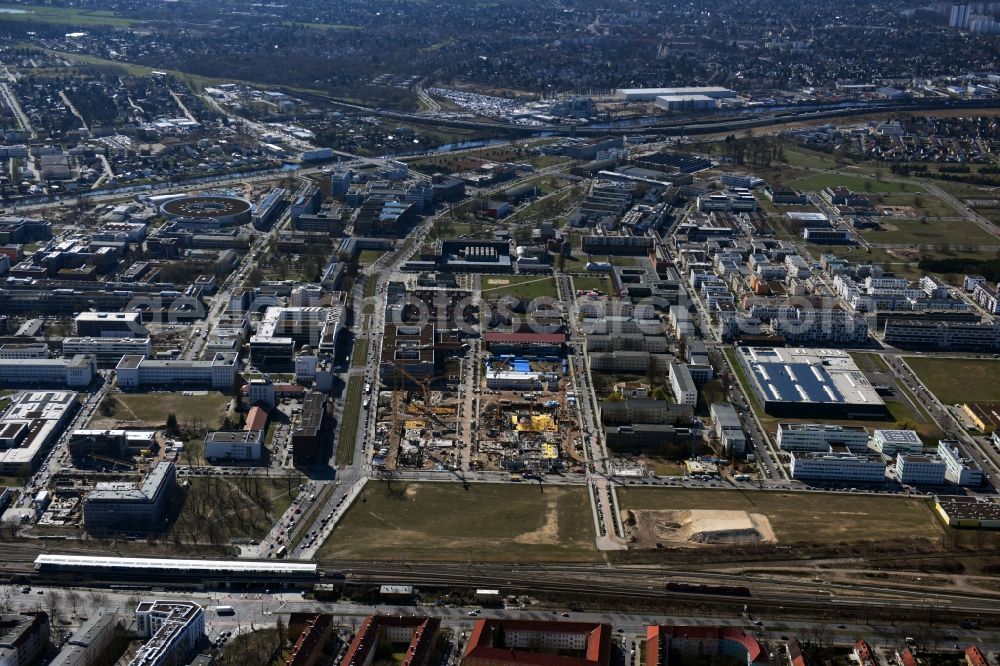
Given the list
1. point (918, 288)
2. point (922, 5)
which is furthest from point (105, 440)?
point (922, 5)

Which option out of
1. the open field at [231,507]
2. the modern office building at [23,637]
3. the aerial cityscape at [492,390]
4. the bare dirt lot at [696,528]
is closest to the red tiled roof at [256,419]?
the aerial cityscape at [492,390]

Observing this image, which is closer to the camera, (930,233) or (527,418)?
(527,418)

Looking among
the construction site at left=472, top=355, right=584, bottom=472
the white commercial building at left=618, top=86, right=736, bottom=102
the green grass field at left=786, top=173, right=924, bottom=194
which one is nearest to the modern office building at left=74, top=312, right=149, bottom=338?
the construction site at left=472, top=355, right=584, bottom=472

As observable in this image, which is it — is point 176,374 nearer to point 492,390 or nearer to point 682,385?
point 492,390

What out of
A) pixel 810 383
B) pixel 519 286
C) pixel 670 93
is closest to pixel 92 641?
pixel 810 383

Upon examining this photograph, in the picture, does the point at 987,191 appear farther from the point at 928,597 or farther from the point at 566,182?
the point at 928,597

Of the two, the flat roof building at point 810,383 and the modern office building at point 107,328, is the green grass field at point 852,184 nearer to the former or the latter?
the flat roof building at point 810,383

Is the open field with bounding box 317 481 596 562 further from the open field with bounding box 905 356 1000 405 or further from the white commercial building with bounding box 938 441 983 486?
the open field with bounding box 905 356 1000 405
